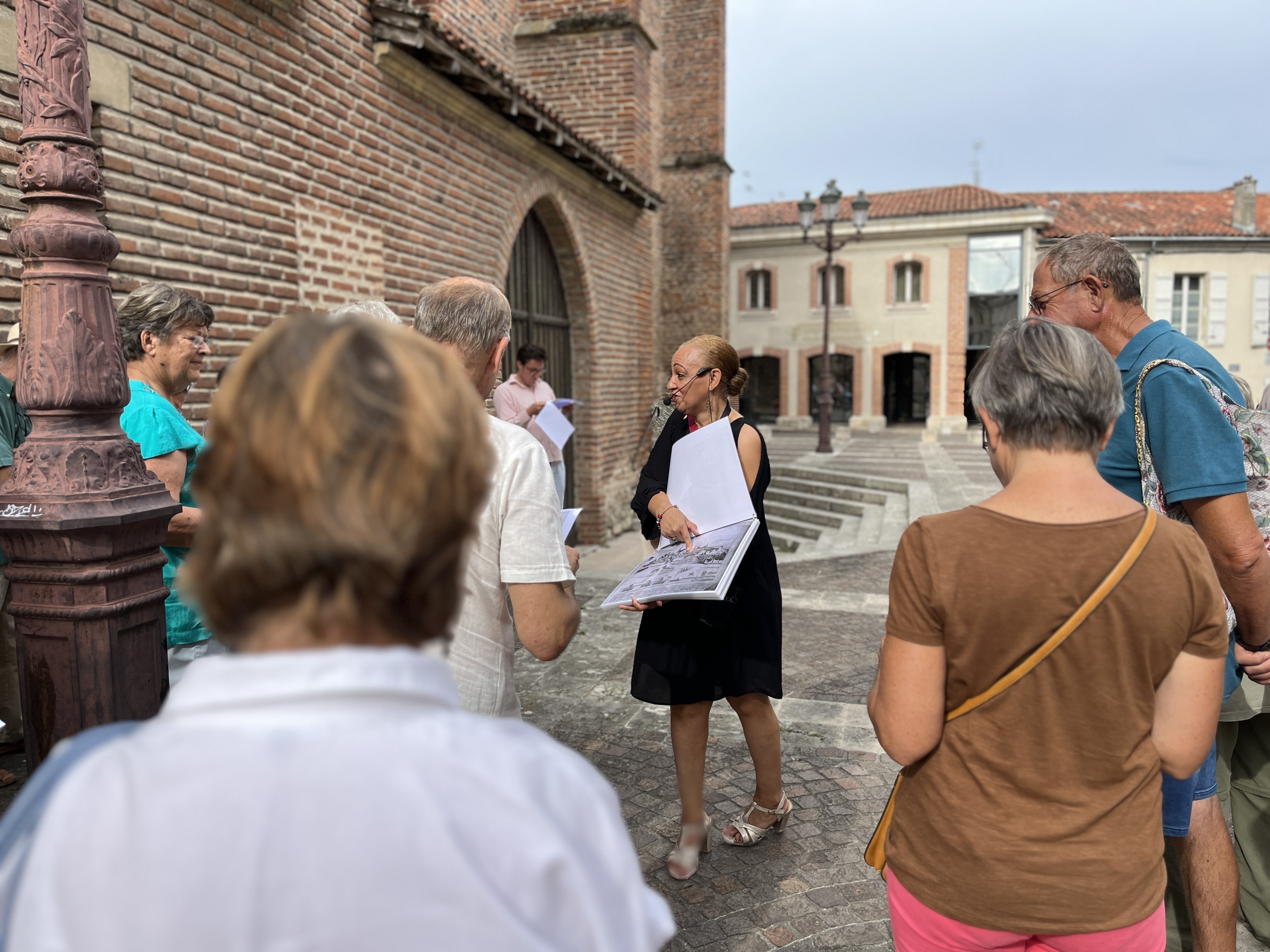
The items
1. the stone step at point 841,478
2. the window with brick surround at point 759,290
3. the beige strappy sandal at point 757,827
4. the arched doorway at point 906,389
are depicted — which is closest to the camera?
the beige strappy sandal at point 757,827

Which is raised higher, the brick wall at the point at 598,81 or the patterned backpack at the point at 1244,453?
the brick wall at the point at 598,81

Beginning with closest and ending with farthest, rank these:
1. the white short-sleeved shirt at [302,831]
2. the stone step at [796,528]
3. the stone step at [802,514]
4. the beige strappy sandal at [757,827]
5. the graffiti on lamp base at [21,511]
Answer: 1. the white short-sleeved shirt at [302,831]
2. the graffiti on lamp base at [21,511]
3. the beige strappy sandal at [757,827]
4. the stone step at [796,528]
5. the stone step at [802,514]

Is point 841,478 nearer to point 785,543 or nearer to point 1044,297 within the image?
point 785,543

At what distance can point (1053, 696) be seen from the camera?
58.7 inches

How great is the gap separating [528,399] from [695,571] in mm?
5216

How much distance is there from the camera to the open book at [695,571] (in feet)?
8.18

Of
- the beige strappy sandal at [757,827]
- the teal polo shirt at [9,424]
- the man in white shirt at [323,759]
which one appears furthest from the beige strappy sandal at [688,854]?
the teal polo shirt at [9,424]

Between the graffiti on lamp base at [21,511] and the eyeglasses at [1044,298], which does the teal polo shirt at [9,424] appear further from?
the eyeglasses at [1044,298]

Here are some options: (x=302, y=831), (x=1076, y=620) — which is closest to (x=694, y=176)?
(x=1076, y=620)

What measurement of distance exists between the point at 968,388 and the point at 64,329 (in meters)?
2.08

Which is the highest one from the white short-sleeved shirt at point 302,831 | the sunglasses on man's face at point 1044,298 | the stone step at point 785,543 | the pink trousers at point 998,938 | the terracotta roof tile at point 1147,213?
the terracotta roof tile at point 1147,213

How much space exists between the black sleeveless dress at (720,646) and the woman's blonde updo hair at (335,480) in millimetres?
2210

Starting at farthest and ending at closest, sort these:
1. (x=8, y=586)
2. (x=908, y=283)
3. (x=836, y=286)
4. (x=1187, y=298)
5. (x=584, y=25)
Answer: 1. (x=836, y=286)
2. (x=1187, y=298)
3. (x=908, y=283)
4. (x=584, y=25)
5. (x=8, y=586)

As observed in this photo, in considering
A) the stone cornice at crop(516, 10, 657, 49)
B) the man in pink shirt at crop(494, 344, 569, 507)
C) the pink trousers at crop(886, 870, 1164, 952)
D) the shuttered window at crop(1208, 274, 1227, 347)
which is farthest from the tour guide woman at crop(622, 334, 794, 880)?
the shuttered window at crop(1208, 274, 1227, 347)
